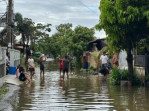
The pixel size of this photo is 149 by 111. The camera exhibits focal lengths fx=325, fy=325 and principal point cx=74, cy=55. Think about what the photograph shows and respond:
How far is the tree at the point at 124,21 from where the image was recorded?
14.0 m

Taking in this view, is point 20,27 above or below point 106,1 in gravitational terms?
above

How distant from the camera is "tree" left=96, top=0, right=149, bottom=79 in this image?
1405cm

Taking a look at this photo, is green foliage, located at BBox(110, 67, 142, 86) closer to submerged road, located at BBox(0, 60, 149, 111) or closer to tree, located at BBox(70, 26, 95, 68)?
submerged road, located at BBox(0, 60, 149, 111)

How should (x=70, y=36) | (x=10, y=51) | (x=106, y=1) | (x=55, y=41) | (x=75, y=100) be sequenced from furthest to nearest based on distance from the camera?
1. (x=55, y=41)
2. (x=70, y=36)
3. (x=10, y=51)
4. (x=106, y=1)
5. (x=75, y=100)

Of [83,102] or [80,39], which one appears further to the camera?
[80,39]

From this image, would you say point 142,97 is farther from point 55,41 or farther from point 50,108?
point 55,41

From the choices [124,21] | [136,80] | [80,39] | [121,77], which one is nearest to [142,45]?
[136,80]

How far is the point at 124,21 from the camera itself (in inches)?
551

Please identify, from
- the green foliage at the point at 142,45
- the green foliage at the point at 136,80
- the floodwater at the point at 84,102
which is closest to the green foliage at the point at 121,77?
Result: the green foliage at the point at 136,80

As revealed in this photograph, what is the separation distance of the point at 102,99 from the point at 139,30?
16.0ft

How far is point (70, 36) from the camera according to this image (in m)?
36.9

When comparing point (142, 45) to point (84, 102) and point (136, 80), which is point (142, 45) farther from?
point (84, 102)

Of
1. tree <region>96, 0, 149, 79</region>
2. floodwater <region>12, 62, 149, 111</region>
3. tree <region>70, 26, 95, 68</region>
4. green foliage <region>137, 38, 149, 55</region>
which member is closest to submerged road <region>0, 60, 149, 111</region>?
floodwater <region>12, 62, 149, 111</region>

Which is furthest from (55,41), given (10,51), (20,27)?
(10,51)
